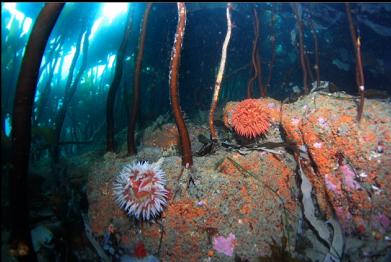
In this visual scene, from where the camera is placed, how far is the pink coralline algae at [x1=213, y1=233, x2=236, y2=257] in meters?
2.96

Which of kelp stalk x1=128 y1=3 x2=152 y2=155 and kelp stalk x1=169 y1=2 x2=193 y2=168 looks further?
kelp stalk x1=128 y1=3 x2=152 y2=155

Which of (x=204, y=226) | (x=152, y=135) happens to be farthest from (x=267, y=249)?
(x=152, y=135)

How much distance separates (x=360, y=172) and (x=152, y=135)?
12.1 ft

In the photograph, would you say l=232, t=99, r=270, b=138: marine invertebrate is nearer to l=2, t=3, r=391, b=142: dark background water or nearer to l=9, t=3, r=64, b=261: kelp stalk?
l=2, t=3, r=391, b=142: dark background water

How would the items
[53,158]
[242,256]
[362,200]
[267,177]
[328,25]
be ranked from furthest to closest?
[328,25], [53,158], [267,177], [362,200], [242,256]

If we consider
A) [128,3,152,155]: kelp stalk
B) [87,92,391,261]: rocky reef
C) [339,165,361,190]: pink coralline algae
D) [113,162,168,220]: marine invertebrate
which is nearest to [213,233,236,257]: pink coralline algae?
[87,92,391,261]: rocky reef

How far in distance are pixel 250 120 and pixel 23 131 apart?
273 cm

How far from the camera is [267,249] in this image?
3.01m

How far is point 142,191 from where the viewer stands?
3.03m

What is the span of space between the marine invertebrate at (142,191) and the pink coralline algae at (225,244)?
0.73 meters

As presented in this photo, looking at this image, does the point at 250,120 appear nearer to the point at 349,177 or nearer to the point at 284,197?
the point at 284,197

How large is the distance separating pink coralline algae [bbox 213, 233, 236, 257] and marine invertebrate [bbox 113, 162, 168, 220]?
731mm

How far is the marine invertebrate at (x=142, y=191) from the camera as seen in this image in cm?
A: 302

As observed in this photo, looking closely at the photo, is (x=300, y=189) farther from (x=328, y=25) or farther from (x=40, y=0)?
(x=40, y=0)
